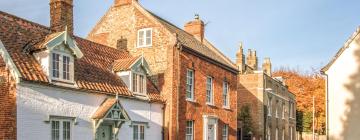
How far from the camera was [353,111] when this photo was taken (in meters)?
24.5

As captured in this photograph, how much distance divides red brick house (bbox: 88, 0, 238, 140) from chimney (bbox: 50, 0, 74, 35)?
22.2 ft

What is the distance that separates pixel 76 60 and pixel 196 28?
15740 millimetres

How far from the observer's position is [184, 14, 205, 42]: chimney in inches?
1410

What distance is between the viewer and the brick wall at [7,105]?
16844 mm

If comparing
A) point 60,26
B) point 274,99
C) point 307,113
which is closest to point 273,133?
point 274,99

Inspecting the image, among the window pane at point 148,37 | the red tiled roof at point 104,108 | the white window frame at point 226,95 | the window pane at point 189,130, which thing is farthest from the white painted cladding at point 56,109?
the white window frame at point 226,95

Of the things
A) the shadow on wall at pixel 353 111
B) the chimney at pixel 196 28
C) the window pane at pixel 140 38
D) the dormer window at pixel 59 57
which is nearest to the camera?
the dormer window at pixel 59 57

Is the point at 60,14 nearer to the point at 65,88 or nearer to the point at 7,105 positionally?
the point at 65,88

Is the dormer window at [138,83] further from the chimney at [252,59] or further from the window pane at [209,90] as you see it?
the chimney at [252,59]

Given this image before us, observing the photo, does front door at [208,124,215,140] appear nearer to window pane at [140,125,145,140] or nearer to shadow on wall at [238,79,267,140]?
window pane at [140,125,145,140]

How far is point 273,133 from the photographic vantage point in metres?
47.1

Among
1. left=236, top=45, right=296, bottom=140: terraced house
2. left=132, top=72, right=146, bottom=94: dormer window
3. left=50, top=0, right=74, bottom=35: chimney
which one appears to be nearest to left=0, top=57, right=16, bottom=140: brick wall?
left=50, top=0, right=74, bottom=35: chimney

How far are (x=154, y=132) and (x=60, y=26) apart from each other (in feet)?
25.4

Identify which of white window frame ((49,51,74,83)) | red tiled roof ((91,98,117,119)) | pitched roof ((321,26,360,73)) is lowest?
red tiled roof ((91,98,117,119))
